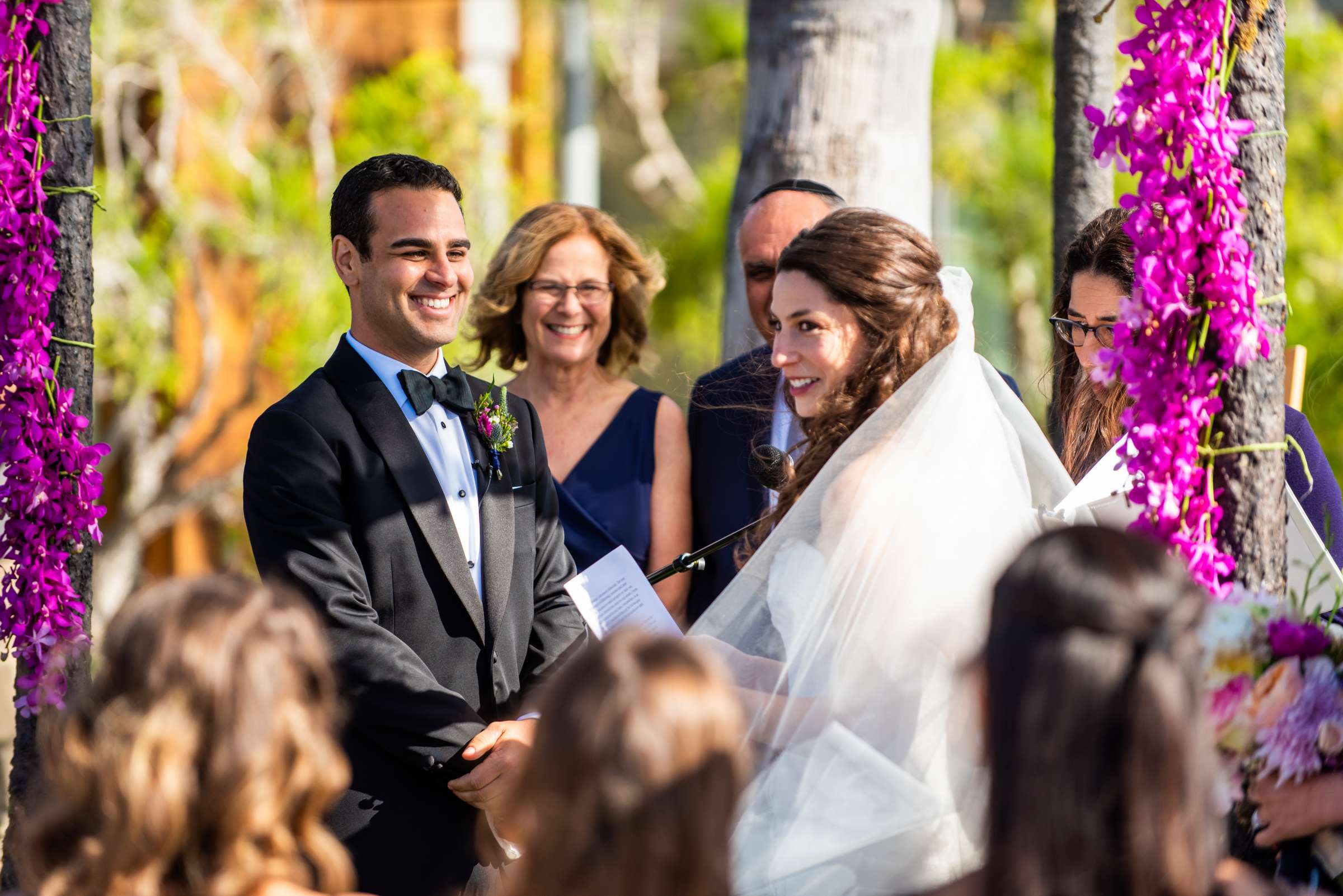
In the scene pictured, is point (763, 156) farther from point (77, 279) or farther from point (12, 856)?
point (12, 856)

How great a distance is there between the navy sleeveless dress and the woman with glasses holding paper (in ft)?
4.28

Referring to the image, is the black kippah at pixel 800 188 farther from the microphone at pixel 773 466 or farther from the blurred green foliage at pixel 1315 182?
the blurred green foliage at pixel 1315 182

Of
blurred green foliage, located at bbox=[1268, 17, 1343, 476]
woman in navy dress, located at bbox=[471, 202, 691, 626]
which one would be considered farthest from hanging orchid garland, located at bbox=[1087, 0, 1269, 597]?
blurred green foliage, located at bbox=[1268, 17, 1343, 476]

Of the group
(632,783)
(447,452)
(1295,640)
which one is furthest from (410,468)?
(1295,640)

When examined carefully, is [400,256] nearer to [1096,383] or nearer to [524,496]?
[524,496]

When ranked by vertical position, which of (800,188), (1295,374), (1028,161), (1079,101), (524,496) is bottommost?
(524,496)

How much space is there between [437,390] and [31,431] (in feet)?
3.40

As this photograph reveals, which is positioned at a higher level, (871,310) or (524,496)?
(871,310)

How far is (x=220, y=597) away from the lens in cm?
190

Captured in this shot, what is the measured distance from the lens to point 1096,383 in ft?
10.4

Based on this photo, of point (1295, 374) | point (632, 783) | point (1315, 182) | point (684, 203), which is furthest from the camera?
point (684, 203)

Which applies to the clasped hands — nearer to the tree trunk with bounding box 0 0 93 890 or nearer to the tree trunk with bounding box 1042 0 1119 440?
the tree trunk with bounding box 0 0 93 890

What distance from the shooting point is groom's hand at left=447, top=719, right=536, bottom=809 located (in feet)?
9.59

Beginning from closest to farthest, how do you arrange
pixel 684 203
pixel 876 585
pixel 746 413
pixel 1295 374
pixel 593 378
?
pixel 876 585
pixel 746 413
pixel 1295 374
pixel 593 378
pixel 684 203
